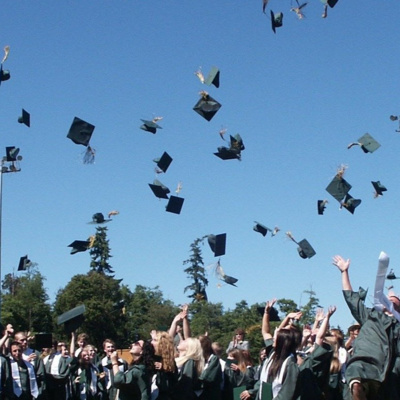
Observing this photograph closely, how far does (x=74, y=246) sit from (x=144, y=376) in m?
6.01

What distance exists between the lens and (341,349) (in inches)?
372

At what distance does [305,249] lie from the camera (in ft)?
44.0

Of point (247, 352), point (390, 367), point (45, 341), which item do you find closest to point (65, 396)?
point (45, 341)

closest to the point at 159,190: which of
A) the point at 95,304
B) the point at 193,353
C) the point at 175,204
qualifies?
the point at 175,204

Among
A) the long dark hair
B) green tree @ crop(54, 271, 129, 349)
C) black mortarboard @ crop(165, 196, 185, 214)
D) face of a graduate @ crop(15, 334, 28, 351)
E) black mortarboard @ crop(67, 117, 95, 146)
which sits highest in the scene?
green tree @ crop(54, 271, 129, 349)

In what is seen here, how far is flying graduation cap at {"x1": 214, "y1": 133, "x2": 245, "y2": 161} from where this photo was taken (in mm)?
13453

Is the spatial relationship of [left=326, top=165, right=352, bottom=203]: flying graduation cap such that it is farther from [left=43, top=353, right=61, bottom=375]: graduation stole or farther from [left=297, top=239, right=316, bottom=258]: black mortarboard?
[left=43, top=353, right=61, bottom=375]: graduation stole

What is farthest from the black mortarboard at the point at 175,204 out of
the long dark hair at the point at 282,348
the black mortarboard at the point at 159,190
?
the long dark hair at the point at 282,348

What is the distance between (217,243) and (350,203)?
2410 mm

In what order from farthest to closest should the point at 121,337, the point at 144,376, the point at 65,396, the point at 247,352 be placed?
the point at 121,337
the point at 65,396
the point at 247,352
the point at 144,376

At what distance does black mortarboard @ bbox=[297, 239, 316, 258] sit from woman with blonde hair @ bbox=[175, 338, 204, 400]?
507 cm

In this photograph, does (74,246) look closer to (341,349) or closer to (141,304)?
(341,349)

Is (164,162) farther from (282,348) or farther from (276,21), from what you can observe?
(282,348)

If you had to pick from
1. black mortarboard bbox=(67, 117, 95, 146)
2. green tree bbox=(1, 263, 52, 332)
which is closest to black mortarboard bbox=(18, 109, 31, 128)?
black mortarboard bbox=(67, 117, 95, 146)
